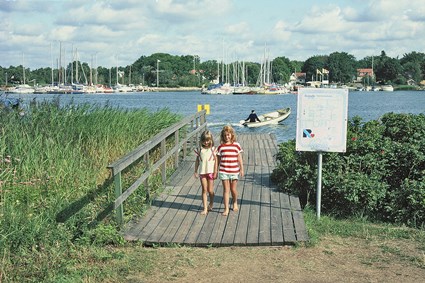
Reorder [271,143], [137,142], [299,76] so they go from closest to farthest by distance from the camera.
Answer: [137,142] → [271,143] → [299,76]

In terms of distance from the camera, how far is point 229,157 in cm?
866

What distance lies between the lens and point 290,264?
→ 6.76 m

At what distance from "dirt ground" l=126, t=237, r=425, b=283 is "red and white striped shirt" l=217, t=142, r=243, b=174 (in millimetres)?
1593

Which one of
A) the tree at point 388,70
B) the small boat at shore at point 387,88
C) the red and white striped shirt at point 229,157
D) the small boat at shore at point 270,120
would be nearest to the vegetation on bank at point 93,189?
the red and white striped shirt at point 229,157

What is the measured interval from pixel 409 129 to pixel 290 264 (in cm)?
530

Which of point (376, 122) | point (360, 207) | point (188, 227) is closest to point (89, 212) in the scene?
point (188, 227)

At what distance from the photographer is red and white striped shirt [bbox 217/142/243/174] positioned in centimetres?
863

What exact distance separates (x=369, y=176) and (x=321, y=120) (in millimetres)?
1599

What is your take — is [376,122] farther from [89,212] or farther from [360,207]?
[89,212]

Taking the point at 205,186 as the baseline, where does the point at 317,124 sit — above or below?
above

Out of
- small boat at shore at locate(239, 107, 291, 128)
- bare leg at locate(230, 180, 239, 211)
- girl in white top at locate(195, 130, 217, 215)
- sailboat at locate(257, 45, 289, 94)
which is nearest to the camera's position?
girl in white top at locate(195, 130, 217, 215)

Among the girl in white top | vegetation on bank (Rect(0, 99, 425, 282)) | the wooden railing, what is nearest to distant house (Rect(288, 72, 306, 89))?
the wooden railing

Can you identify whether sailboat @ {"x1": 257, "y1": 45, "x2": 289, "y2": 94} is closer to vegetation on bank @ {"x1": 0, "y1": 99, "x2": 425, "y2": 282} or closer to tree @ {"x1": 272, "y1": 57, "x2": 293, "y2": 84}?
tree @ {"x1": 272, "y1": 57, "x2": 293, "y2": 84}

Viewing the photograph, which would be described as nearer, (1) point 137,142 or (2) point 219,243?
(2) point 219,243
